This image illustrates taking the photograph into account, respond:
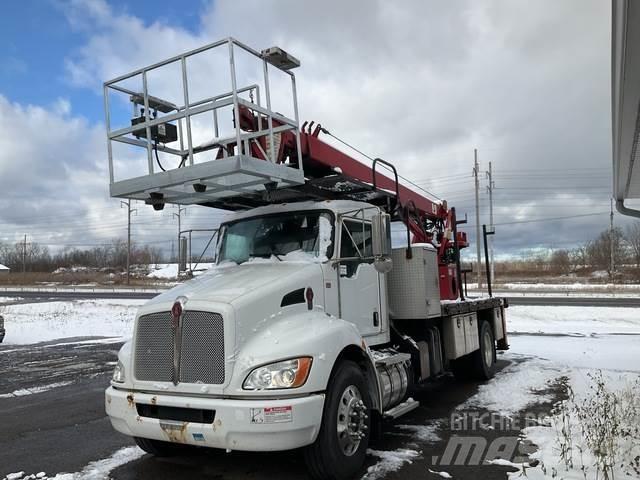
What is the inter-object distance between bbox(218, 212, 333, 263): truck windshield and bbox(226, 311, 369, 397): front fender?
99 cm

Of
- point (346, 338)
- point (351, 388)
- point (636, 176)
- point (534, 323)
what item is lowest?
point (534, 323)

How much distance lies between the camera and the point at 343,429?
454 cm

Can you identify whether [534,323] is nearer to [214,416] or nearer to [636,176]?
[636,176]

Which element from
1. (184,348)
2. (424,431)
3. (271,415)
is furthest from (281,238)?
(424,431)

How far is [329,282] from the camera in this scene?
5.42m

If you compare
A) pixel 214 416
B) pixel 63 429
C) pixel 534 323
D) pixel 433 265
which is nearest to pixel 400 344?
pixel 433 265

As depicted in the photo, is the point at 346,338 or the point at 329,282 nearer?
the point at 346,338

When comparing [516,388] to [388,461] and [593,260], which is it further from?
[593,260]

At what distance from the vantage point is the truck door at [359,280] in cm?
569

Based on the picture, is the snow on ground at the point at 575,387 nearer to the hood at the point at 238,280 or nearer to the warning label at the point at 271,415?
the warning label at the point at 271,415

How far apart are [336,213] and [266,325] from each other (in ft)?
5.80

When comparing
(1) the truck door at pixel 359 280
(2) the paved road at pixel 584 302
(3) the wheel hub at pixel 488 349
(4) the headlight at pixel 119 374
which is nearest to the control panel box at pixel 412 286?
(1) the truck door at pixel 359 280

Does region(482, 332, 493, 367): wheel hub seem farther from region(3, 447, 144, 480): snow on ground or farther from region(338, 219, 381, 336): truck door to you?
region(3, 447, 144, 480): snow on ground

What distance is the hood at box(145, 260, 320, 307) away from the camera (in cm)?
460
